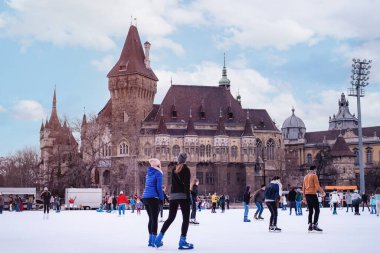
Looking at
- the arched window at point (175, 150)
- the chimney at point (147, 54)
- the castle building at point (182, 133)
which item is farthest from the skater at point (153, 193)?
the chimney at point (147, 54)

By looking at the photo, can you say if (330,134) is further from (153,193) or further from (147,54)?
(153,193)

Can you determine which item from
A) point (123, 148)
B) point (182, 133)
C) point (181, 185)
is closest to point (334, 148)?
point (182, 133)

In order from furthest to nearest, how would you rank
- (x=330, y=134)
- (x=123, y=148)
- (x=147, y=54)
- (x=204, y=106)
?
(x=330, y=134)
(x=147, y=54)
(x=204, y=106)
(x=123, y=148)

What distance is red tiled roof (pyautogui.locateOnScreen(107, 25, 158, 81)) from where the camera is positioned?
263 ft

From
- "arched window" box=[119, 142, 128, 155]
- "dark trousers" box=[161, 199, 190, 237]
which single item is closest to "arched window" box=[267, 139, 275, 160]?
"arched window" box=[119, 142, 128, 155]

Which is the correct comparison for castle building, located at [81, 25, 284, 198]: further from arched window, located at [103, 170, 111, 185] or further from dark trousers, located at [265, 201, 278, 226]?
dark trousers, located at [265, 201, 278, 226]

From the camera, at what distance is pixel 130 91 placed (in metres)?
79.3

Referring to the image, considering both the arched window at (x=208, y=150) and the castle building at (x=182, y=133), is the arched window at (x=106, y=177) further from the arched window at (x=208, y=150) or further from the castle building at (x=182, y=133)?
the arched window at (x=208, y=150)

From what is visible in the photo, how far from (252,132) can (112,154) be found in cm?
2076

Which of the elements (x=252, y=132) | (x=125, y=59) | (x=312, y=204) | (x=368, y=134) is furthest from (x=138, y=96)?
(x=312, y=204)

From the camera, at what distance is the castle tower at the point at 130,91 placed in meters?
77.4

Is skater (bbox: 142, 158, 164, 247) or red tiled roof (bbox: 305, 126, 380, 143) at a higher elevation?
red tiled roof (bbox: 305, 126, 380, 143)

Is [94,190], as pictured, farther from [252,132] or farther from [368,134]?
[368,134]

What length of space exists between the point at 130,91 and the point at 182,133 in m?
9.58
